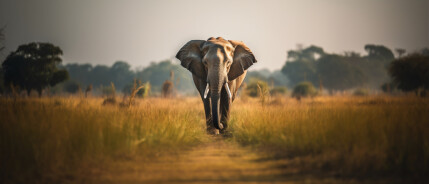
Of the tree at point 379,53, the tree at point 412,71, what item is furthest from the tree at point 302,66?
the tree at point 412,71

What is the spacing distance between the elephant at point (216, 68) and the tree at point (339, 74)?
5697cm

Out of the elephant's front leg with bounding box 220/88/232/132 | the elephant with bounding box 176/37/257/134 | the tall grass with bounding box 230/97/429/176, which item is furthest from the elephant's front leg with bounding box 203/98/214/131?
the tall grass with bounding box 230/97/429/176

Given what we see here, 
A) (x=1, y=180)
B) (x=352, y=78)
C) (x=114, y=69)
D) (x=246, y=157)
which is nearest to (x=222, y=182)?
(x=246, y=157)

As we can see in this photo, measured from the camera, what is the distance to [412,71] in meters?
26.4

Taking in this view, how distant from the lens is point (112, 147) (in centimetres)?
502

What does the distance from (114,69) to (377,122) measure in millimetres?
86334

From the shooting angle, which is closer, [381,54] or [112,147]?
[112,147]

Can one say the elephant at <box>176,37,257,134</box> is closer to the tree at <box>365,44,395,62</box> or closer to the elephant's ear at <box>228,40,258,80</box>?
the elephant's ear at <box>228,40,258,80</box>

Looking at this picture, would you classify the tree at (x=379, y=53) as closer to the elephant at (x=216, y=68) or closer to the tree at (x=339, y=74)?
the tree at (x=339, y=74)

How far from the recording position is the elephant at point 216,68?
7855 millimetres

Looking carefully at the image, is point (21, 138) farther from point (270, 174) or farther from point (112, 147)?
point (270, 174)

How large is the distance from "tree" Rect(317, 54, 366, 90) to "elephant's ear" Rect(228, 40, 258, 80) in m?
57.2

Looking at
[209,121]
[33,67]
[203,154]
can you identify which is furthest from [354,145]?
[33,67]

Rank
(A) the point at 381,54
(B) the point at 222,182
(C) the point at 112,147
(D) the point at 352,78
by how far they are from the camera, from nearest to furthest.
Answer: (B) the point at 222,182, (C) the point at 112,147, (D) the point at 352,78, (A) the point at 381,54
